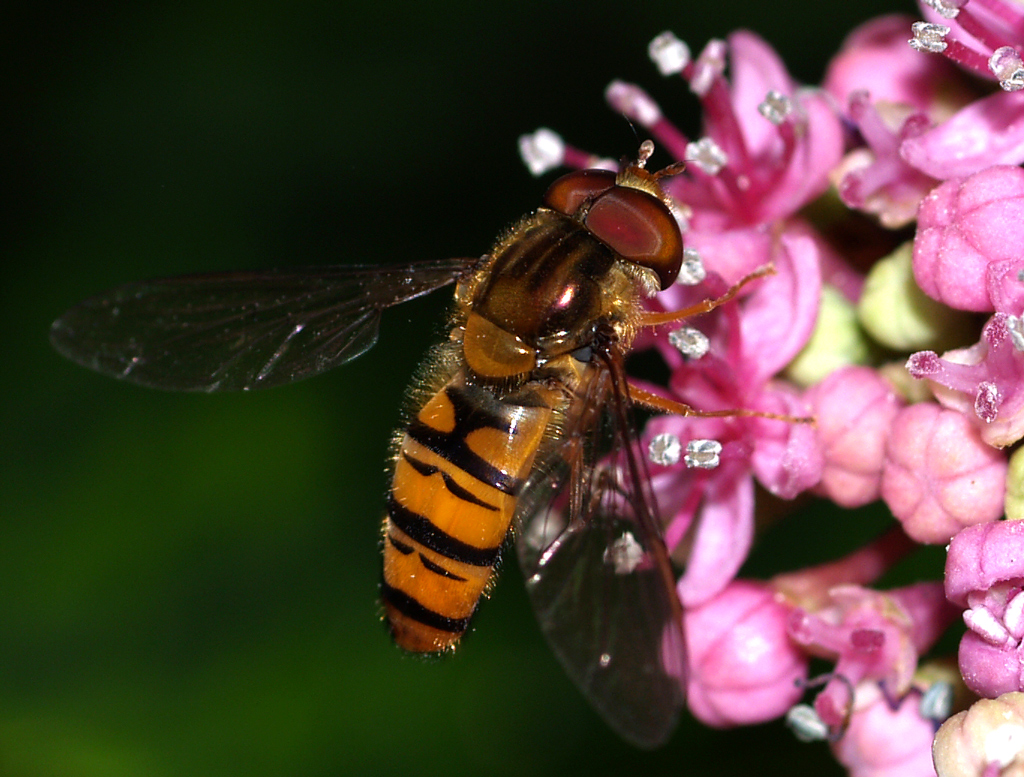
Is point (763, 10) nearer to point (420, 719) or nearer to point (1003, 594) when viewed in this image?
point (420, 719)

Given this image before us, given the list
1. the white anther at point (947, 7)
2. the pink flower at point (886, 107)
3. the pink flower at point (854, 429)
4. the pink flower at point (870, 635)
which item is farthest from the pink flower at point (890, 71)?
the pink flower at point (870, 635)

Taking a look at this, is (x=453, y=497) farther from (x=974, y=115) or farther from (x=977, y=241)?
(x=974, y=115)

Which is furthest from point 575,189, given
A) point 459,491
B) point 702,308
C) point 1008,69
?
point 1008,69

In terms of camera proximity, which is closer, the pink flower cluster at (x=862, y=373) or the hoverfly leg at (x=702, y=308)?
the pink flower cluster at (x=862, y=373)

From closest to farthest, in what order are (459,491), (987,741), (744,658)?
1. (987,741)
2. (459,491)
3. (744,658)

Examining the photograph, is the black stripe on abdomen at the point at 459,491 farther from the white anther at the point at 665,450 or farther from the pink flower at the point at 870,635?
the pink flower at the point at 870,635

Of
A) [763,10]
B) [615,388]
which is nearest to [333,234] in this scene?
[763,10]
